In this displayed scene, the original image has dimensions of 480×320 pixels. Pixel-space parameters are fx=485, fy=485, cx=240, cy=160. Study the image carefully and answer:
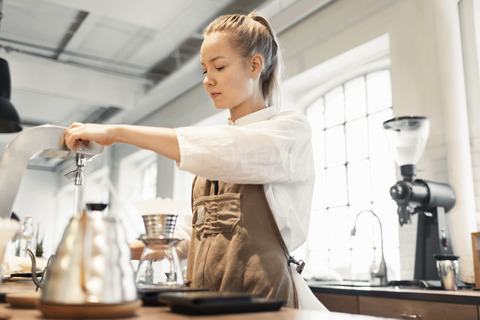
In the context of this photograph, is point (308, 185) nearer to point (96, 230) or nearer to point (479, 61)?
point (96, 230)

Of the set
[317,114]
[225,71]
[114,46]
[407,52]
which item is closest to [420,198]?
[407,52]

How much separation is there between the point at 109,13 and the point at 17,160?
12.1 feet

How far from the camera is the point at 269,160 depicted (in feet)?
3.48

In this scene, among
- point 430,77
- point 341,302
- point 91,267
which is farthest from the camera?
point 430,77

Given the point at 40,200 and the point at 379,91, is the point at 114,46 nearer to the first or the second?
the point at 379,91

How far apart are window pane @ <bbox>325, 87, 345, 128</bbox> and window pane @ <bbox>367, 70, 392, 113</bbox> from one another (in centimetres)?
34

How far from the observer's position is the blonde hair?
4.49ft

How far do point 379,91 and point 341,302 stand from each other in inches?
87.6

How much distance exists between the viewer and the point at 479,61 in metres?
2.82

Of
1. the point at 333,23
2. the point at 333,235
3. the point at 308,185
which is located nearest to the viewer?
the point at 308,185

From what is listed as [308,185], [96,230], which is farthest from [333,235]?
[96,230]

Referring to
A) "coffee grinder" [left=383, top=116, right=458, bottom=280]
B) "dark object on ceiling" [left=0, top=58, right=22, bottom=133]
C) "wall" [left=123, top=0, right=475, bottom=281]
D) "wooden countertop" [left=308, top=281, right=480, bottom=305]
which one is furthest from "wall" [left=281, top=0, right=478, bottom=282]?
"dark object on ceiling" [left=0, top=58, right=22, bottom=133]

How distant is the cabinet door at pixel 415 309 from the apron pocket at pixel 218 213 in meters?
1.14

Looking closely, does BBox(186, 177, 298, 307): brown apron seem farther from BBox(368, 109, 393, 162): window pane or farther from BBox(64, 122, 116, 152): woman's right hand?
BBox(368, 109, 393, 162): window pane
